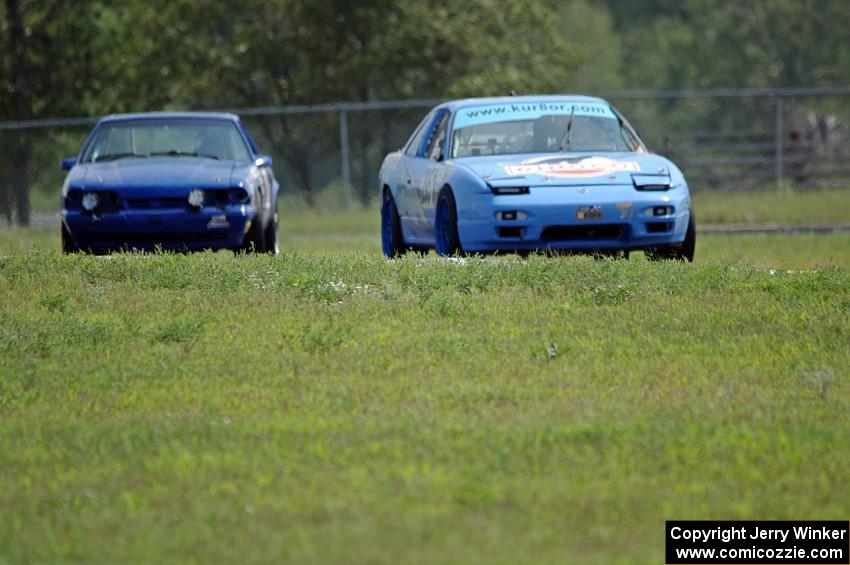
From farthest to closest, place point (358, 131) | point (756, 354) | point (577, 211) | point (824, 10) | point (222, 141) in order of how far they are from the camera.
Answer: point (824, 10)
point (358, 131)
point (222, 141)
point (577, 211)
point (756, 354)

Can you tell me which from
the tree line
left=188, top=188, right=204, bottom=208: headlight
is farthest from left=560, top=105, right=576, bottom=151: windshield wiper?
the tree line

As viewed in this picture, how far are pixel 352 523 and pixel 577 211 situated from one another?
7520 mm

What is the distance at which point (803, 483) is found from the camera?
6.60 metres

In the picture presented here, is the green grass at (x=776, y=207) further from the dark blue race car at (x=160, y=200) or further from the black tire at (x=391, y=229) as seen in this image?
the dark blue race car at (x=160, y=200)

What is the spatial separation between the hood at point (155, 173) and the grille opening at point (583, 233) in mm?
3397

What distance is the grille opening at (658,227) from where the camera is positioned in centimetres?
1355

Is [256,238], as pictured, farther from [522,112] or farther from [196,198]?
[522,112]

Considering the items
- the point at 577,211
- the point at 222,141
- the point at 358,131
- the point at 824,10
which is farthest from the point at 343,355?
the point at 824,10

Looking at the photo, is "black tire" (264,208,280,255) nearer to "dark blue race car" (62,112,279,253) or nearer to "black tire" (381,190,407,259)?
"dark blue race car" (62,112,279,253)

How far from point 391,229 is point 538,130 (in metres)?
1.95

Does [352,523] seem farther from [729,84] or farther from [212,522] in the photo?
[729,84]

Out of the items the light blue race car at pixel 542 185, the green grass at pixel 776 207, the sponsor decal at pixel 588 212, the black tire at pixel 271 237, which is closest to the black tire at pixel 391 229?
the light blue race car at pixel 542 185

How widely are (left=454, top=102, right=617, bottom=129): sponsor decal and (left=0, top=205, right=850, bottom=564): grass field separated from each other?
263 cm

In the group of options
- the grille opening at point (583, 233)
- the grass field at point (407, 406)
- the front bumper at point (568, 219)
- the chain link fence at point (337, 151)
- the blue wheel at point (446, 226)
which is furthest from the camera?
the chain link fence at point (337, 151)
